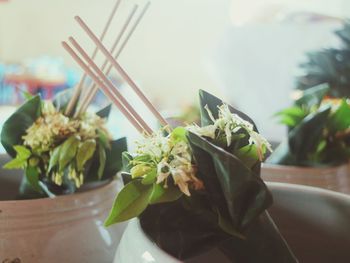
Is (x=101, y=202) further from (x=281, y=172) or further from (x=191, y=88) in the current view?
(x=191, y=88)

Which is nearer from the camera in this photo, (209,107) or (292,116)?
(209,107)

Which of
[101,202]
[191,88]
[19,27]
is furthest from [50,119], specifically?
[19,27]

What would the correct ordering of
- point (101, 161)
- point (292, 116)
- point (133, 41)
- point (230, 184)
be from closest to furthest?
point (230, 184) < point (101, 161) < point (292, 116) < point (133, 41)

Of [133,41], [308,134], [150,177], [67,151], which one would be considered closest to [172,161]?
[150,177]

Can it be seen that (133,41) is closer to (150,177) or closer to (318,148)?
(318,148)

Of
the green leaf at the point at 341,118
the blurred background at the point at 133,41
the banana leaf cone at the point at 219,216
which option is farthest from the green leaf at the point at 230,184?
the blurred background at the point at 133,41

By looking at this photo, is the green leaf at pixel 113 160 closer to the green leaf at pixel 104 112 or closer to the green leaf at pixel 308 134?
the green leaf at pixel 104 112
